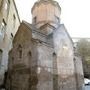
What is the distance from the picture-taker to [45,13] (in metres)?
16.0

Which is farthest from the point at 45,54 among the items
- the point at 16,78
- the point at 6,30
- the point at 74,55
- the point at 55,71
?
the point at 6,30

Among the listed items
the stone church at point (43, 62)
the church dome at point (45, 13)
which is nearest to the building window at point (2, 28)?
the stone church at point (43, 62)

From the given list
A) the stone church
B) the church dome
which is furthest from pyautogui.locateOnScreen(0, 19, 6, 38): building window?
the church dome

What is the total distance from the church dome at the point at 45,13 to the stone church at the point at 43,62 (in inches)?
22.9

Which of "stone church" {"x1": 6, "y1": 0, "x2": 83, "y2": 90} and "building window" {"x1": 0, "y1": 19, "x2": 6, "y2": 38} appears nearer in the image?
"stone church" {"x1": 6, "y1": 0, "x2": 83, "y2": 90}

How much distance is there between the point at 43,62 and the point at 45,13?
295 inches

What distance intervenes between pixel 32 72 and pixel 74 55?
610 cm

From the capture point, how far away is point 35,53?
1062 centimetres

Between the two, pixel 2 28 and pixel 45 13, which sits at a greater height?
pixel 45 13

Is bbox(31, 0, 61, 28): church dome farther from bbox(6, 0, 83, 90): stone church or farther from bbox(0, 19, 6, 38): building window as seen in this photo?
bbox(0, 19, 6, 38): building window

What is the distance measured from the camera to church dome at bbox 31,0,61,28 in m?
15.8

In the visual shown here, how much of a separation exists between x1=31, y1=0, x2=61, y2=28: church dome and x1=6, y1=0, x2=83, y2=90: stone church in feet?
1.91

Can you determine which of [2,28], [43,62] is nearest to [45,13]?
[2,28]

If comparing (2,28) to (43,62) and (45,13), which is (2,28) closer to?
(45,13)
